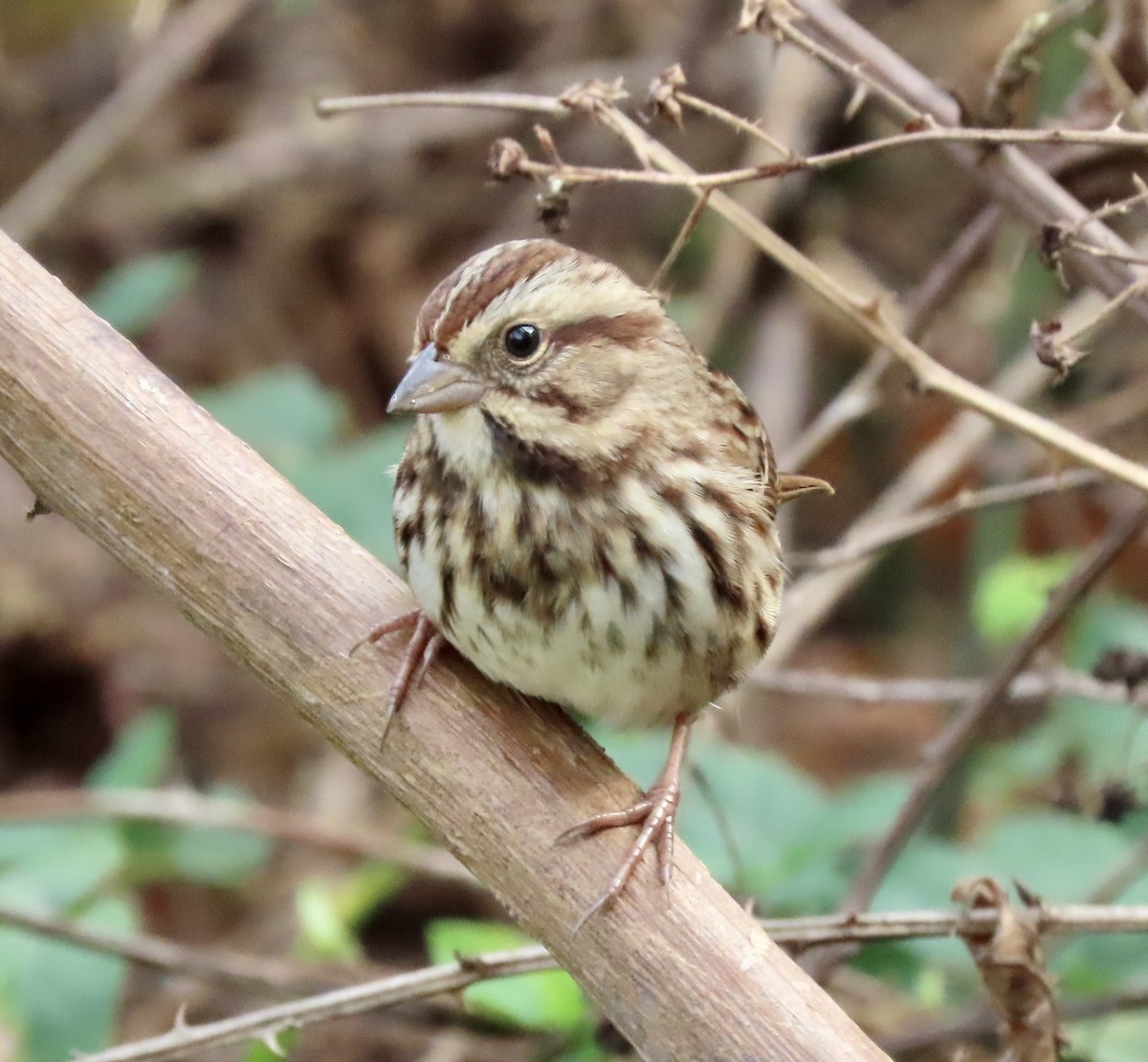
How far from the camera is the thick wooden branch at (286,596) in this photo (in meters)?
1.41

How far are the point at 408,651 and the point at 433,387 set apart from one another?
26 centimetres

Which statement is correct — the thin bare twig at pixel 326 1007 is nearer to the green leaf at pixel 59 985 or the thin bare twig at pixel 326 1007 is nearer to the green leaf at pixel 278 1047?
the green leaf at pixel 278 1047

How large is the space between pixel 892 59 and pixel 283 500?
0.85 metres

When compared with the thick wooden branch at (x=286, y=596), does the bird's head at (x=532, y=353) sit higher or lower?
higher

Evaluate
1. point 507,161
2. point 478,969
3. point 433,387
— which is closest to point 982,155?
point 507,161

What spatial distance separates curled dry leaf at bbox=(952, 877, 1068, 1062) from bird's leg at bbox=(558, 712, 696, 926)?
30cm

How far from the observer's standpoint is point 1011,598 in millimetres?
2662

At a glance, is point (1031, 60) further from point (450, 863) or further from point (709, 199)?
point (450, 863)

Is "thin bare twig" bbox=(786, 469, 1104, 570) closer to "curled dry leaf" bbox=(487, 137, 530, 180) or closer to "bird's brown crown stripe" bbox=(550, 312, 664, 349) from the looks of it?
"bird's brown crown stripe" bbox=(550, 312, 664, 349)

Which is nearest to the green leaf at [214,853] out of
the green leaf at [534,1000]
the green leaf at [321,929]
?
the green leaf at [321,929]

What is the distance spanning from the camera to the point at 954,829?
2.87 m

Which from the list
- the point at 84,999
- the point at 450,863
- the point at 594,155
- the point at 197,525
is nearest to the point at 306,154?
the point at 594,155

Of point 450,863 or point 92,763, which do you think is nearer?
point 450,863

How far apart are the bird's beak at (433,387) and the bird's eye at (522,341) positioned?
5cm
